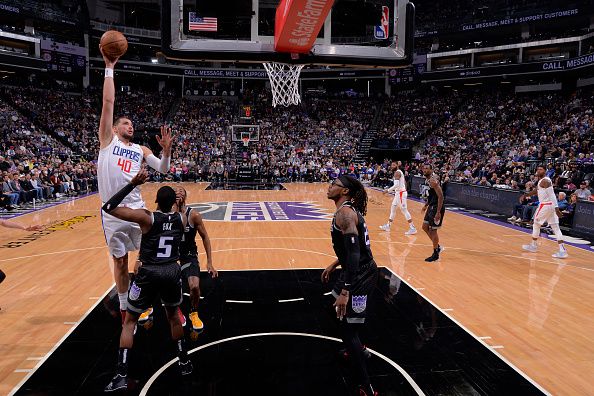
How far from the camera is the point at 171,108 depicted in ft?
117

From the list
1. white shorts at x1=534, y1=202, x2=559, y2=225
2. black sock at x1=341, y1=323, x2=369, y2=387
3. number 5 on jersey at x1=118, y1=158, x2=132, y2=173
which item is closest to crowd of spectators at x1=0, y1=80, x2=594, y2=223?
white shorts at x1=534, y1=202, x2=559, y2=225

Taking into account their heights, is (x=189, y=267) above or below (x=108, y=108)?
below

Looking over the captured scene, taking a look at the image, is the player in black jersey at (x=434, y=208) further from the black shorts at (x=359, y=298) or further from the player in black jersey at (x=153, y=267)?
the player in black jersey at (x=153, y=267)

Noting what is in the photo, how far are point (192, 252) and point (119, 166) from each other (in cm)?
128

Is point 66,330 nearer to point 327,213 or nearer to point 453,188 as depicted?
point 327,213

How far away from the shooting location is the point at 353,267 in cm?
320

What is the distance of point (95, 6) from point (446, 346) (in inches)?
1553

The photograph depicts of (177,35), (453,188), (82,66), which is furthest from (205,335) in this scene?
(82,66)

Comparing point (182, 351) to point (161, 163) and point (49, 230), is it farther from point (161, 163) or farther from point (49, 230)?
point (49, 230)

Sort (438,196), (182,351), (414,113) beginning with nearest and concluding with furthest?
(182,351)
(438,196)
(414,113)

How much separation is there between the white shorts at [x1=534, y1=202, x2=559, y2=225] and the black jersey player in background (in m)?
6.74

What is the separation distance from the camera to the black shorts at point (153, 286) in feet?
11.0

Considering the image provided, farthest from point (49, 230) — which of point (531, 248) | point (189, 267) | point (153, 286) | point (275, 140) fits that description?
point (275, 140)

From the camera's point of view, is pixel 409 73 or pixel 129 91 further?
pixel 129 91
